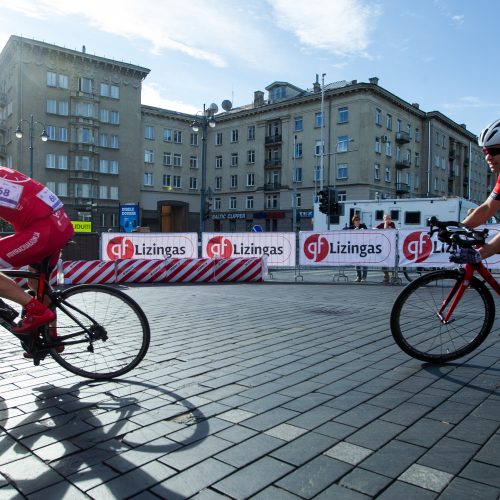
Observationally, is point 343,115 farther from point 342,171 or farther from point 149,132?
point 149,132

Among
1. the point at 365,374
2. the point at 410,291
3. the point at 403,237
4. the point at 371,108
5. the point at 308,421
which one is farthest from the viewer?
the point at 371,108

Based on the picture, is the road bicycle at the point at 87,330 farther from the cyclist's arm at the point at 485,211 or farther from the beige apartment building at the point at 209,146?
the beige apartment building at the point at 209,146

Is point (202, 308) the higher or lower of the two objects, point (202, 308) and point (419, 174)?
the lower

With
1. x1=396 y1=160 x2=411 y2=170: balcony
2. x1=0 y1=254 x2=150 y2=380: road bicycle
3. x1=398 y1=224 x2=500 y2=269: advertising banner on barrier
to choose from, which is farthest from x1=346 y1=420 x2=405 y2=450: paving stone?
x1=396 y1=160 x2=411 y2=170: balcony

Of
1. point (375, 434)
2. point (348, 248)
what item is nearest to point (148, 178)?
point (348, 248)

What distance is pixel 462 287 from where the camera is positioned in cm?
449

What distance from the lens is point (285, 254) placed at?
14758 mm

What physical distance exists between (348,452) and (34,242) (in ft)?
A: 8.78

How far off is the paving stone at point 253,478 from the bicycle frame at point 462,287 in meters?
2.70

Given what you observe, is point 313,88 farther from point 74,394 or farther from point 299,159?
point 74,394

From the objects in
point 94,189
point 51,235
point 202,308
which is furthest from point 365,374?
point 94,189

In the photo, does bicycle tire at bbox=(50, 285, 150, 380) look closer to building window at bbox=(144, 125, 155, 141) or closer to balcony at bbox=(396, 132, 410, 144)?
balcony at bbox=(396, 132, 410, 144)

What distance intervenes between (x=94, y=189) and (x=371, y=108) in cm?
3065

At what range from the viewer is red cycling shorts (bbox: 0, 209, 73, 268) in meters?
3.68
